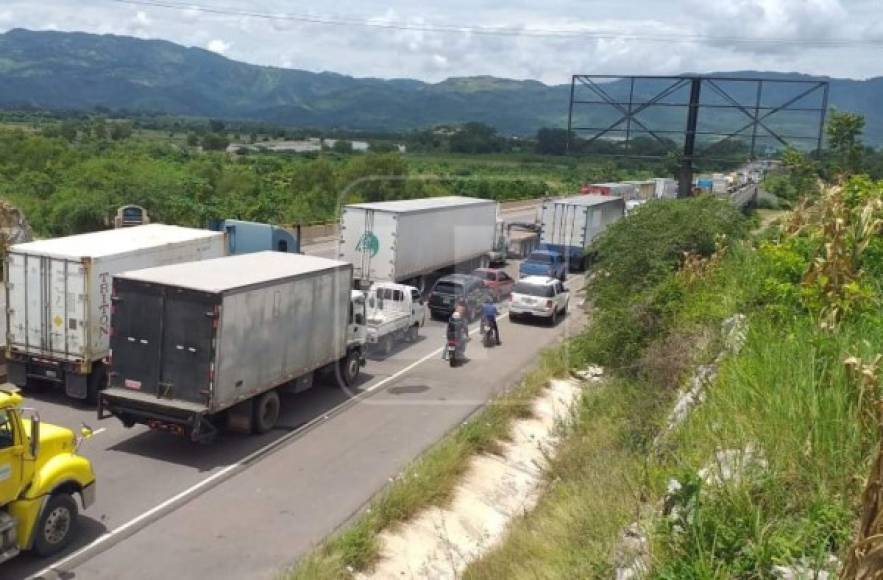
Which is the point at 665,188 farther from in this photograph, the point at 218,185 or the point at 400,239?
the point at 400,239

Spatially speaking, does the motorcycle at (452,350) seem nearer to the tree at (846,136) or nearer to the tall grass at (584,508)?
the tall grass at (584,508)

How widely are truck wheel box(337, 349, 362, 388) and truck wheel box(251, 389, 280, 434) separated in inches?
106

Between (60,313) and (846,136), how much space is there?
2031 cm

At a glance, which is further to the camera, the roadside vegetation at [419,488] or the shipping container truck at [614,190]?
the shipping container truck at [614,190]

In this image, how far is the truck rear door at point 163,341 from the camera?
13000 mm

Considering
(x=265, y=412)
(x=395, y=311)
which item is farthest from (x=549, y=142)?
(x=265, y=412)

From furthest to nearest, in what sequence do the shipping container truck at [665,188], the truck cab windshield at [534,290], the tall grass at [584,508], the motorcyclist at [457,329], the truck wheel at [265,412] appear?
1. the shipping container truck at [665,188]
2. the truck cab windshield at [534,290]
3. the motorcyclist at [457,329]
4. the truck wheel at [265,412]
5. the tall grass at [584,508]

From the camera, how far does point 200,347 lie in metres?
13.0

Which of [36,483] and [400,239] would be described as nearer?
Result: [36,483]

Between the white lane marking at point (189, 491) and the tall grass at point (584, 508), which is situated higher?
the tall grass at point (584, 508)

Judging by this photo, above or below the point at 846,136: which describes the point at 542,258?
below

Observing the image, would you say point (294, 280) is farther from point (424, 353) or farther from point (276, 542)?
point (424, 353)

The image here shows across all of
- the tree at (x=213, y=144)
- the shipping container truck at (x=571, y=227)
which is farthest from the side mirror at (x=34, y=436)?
the tree at (x=213, y=144)

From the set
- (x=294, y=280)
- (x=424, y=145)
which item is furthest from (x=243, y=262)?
(x=424, y=145)
